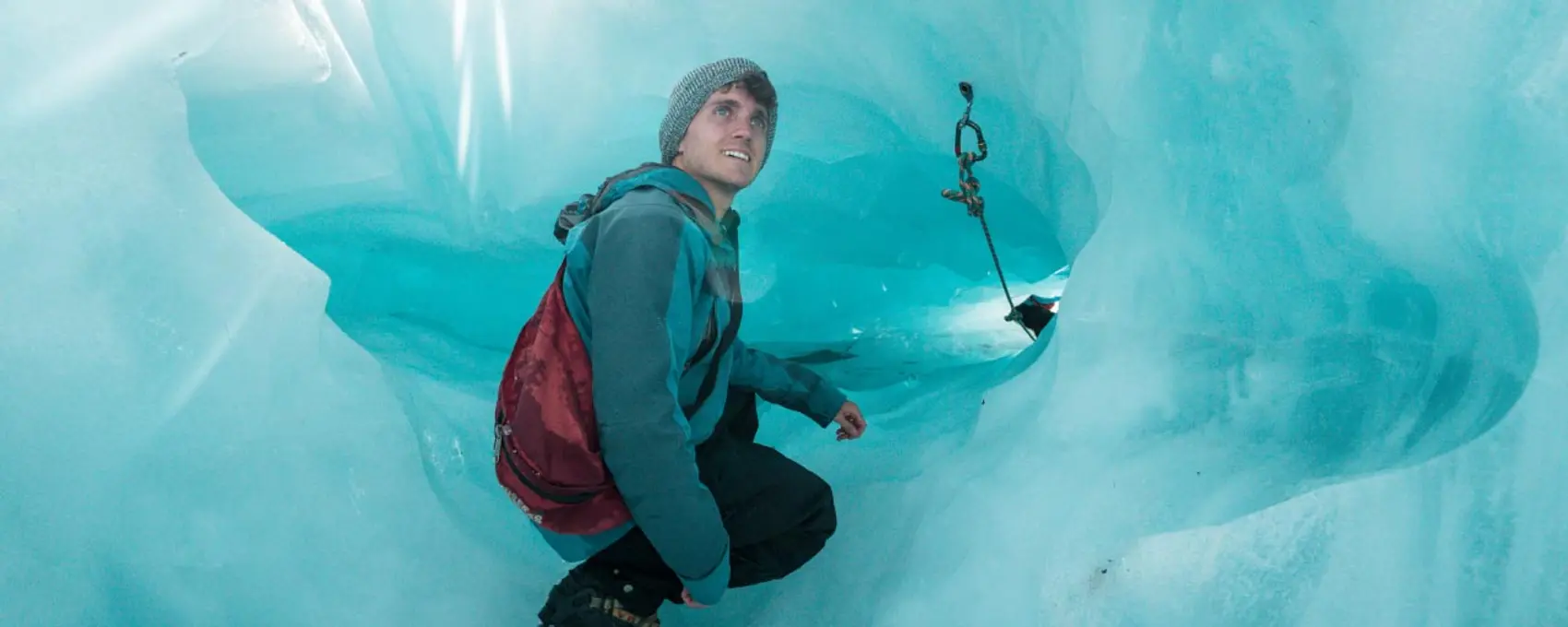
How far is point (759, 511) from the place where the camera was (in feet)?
3.79

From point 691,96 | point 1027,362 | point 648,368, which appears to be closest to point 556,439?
point 648,368

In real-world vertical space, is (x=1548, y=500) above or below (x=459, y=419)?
above

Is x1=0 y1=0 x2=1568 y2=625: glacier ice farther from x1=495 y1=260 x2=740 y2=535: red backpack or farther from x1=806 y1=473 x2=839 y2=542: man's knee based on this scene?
x1=495 y1=260 x2=740 y2=535: red backpack

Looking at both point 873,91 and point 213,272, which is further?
point 873,91

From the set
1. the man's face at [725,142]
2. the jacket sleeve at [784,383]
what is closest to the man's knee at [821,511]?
the jacket sleeve at [784,383]

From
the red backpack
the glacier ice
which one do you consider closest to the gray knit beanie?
the red backpack

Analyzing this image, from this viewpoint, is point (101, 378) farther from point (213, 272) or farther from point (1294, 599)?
point (1294, 599)

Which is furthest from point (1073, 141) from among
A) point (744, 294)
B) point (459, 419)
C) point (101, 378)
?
point (101, 378)

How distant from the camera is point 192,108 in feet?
5.65

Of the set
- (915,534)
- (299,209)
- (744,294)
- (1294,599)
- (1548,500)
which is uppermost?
(1548,500)

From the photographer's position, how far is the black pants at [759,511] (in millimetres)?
1145

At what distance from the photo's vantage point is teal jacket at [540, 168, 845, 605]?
2.96 ft

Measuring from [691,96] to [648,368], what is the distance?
0.40 m

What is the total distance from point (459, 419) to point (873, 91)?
1.04 m
